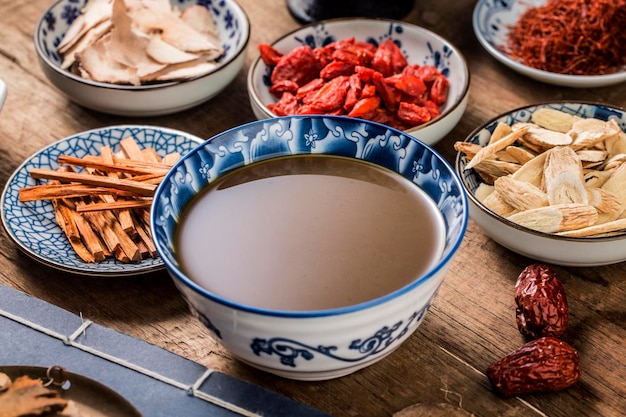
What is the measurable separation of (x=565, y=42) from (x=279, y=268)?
0.96 m

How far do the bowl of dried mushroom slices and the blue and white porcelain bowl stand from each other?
6.9 inches

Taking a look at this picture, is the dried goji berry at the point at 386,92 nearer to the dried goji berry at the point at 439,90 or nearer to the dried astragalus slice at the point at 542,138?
the dried goji berry at the point at 439,90

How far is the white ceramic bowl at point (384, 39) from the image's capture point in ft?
4.54

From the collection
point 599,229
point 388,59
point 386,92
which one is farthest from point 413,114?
point 599,229

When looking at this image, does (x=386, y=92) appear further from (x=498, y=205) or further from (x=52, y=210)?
(x=52, y=210)

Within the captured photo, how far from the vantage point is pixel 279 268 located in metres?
0.92

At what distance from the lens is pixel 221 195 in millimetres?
1034

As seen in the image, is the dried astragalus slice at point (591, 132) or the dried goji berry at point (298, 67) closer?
the dried astragalus slice at point (591, 132)

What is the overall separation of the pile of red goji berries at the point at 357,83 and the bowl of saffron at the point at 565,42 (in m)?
0.22

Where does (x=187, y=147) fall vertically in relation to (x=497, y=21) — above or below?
above

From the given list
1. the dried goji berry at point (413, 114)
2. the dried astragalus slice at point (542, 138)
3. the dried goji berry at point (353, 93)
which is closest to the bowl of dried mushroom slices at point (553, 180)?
the dried astragalus slice at point (542, 138)

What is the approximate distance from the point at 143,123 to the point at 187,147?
205 mm

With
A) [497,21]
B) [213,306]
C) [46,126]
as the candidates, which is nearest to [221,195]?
[213,306]

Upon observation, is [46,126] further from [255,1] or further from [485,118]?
[485,118]
